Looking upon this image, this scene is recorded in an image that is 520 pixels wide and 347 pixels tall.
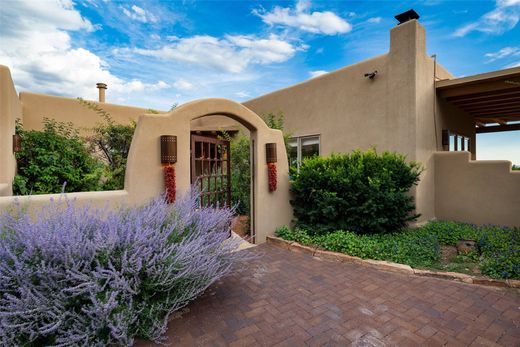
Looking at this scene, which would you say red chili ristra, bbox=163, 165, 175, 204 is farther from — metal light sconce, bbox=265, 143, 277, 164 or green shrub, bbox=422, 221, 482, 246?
green shrub, bbox=422, 221, 482, 246

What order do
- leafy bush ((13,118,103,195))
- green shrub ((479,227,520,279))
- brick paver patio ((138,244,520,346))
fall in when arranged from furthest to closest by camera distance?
leafy bush ((13,118,103,195)) < green shrub ((479,227,520,279)) < brick paver patio ((138,244,520,346))

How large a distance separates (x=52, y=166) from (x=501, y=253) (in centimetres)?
853

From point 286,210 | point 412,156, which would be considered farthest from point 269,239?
point 412,156

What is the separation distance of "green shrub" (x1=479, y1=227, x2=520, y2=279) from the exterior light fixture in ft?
17.7

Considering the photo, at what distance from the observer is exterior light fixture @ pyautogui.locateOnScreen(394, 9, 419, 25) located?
6.29m

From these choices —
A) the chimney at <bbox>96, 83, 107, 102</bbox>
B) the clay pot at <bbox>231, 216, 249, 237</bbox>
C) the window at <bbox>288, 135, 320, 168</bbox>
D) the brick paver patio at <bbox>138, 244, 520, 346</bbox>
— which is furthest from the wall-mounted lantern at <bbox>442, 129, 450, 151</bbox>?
the chimney at <bbox>96, 83, 107, 102</bbox>

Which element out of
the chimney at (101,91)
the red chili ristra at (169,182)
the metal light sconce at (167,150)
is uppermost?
the chimney at (101,91)

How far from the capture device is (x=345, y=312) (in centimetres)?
289

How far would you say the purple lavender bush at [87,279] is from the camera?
2.01 metres

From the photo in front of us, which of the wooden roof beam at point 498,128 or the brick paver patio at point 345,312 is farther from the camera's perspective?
the wooden roof beam at point 498,128

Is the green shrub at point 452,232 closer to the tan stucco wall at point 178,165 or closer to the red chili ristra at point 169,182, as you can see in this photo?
the tan stucco wall at point 178,165

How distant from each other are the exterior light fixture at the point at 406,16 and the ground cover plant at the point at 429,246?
5.31 m

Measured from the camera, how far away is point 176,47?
8188 mm

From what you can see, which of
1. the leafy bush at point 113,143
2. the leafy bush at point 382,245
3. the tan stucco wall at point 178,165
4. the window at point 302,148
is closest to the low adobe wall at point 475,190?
the leafy bush at point 382,245
